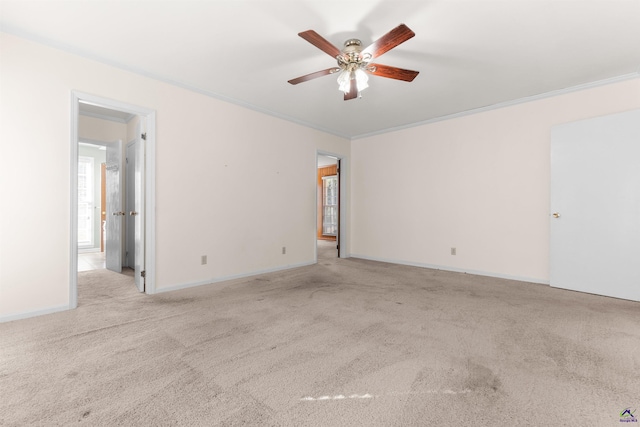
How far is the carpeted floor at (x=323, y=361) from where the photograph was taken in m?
1.43

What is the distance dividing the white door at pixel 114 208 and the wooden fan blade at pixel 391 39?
14.7ft

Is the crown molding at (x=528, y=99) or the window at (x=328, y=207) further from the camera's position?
the window at (x=328, y=207)

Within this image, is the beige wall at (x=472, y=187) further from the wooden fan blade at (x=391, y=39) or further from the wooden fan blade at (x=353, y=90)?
the wooden fan blade at (x=391, y=39)

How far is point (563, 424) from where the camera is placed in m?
1.36

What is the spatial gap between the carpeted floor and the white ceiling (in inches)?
101

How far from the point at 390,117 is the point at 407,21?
8.34 feet

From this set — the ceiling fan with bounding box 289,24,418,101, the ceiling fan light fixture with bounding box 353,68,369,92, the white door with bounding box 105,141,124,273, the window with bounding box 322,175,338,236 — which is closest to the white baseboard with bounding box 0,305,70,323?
the white door with bounding box 105,141,124,273

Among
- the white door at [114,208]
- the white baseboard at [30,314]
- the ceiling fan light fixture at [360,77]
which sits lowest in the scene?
the white baseboard at [30,314]

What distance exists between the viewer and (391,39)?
7.19 ft

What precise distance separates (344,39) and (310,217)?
10.6 ft

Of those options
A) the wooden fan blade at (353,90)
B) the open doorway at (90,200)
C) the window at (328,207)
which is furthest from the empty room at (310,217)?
the window at (328,207)

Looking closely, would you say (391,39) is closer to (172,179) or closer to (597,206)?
(172,179)

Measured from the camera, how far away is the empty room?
1.65 metres

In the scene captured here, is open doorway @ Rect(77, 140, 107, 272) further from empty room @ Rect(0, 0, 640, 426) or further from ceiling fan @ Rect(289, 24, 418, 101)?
ceiling fan @ Rect(289, 24, 418, 101)
